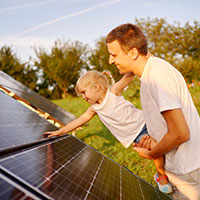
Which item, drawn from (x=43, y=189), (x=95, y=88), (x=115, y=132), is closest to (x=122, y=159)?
(x=115, y=132)

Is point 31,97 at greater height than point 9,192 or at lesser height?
lesser

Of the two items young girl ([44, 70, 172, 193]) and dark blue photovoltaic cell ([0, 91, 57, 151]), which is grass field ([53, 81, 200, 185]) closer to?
young girl ([44, 70, 172, 193])

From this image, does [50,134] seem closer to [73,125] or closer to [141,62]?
[73,125]

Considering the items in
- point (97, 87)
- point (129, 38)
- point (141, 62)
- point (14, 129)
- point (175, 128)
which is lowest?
point (14, 129)

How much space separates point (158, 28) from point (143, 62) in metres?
30.3

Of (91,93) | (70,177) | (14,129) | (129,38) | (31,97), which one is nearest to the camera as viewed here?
(70,177)

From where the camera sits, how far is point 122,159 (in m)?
6.33

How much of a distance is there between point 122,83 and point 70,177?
6.75ft

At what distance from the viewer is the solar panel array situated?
139 centimetres

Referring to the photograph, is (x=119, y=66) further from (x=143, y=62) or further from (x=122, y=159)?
(x=122, y=159)

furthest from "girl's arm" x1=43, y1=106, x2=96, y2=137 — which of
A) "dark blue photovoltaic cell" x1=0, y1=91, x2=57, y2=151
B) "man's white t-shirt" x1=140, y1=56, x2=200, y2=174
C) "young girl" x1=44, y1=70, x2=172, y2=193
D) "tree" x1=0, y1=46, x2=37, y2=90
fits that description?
"tree" x1=0, y1=46, x2=37, y2=90

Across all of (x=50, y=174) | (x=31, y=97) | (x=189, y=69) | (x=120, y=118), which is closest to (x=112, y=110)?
(x=120, y=118)

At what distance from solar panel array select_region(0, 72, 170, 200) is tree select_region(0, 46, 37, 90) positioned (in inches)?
1441

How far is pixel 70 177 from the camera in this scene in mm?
1891
